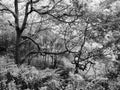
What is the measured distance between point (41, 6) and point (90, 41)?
10.9ft

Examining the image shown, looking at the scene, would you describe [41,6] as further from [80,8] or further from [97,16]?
[97,16]

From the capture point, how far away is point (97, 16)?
586cm

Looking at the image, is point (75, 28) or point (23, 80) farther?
point (75, 28)

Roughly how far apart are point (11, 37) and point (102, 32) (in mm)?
6905

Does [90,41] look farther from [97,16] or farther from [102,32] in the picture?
[97,16]

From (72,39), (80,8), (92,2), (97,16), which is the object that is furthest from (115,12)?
(72,39)

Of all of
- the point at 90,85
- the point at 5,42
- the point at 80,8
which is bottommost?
the point at 90,85

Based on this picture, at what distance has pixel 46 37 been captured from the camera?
9.07m

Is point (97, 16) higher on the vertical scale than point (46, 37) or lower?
higher

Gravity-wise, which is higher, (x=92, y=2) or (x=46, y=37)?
(x=92, y=2)

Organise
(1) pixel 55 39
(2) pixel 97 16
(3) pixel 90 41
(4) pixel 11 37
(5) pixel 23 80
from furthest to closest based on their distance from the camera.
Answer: (4) pixel 11 37, (1) pixel 55 39, (3) pixel 90 41, (2) pixel 97 16, (5) pixel 23 80

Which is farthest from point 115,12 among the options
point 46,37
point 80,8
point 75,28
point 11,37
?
point 11,37

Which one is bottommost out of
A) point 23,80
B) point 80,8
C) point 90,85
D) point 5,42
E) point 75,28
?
point 90,85

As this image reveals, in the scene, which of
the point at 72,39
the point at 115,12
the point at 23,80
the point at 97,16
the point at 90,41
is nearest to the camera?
the point at 23,80
